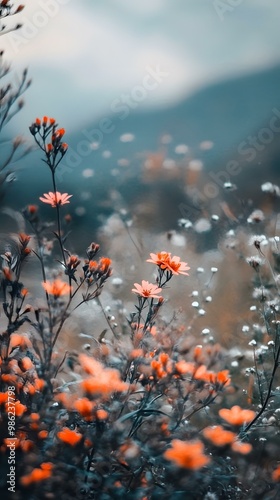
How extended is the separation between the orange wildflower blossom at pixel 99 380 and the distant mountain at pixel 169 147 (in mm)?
2763

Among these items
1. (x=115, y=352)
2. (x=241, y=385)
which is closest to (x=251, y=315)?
(x=241, y=385)

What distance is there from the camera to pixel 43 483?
1248mm

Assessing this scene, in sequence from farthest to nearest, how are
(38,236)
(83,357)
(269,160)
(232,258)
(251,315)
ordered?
(269,160) < (232,258) < (251,315) < (38,236) < (83,357)

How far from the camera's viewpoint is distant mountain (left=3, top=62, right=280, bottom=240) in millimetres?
4387

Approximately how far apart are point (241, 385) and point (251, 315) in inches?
21.6

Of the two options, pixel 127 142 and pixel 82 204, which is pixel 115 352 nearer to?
pixel 82 204

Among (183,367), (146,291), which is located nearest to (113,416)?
(183,367)
